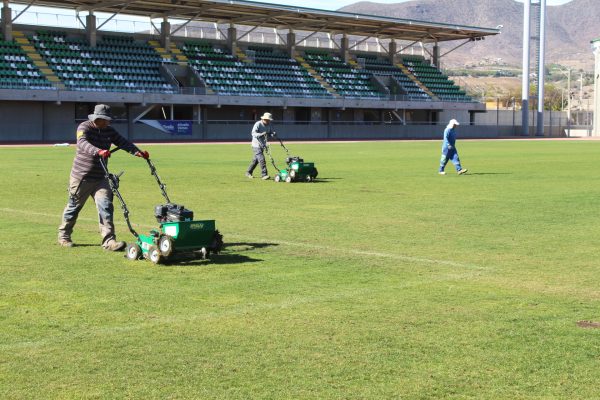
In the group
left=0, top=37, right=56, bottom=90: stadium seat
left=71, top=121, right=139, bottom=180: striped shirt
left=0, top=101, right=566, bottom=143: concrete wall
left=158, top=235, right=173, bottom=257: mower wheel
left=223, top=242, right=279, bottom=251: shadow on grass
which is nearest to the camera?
left=158, top=235, right=173, bottom=257: mower wheel

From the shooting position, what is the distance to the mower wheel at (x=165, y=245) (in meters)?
10.3

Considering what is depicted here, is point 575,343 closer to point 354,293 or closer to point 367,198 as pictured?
point 354,293

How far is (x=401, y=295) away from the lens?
28.7ft

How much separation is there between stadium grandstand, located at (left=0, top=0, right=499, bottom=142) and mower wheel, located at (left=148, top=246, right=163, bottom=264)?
45.7 meters

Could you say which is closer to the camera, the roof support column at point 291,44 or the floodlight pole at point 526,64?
the roof support column at point 291,44

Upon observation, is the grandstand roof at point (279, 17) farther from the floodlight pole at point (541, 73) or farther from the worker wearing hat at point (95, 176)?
the worker wearing hat at point (95, 176)

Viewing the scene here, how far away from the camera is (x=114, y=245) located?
37.8 feet

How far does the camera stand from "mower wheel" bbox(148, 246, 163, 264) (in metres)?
10.5

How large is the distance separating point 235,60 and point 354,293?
6156cm

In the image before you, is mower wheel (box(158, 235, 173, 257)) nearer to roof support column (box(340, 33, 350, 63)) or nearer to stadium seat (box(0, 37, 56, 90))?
stadium seat (box(0, 37, 56, 90))

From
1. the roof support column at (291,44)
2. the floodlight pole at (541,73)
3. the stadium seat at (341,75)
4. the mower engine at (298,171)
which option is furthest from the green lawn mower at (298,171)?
the floodlight pole at (541,73)

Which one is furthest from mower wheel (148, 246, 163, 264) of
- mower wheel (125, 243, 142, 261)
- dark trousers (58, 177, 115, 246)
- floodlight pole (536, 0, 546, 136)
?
floodlight pole (536, 0, 546, 136)

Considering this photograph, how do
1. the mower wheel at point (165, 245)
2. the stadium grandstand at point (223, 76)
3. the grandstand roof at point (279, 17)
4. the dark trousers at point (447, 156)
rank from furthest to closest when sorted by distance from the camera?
1. the grandstand roof at point (279, 17)
2. the stadium grandstand at point (223, 76)
3. the dark trousers at point (447, 156)
4. the mower wheel at point (165, 245)

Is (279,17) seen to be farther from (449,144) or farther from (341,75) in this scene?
(449,144)
